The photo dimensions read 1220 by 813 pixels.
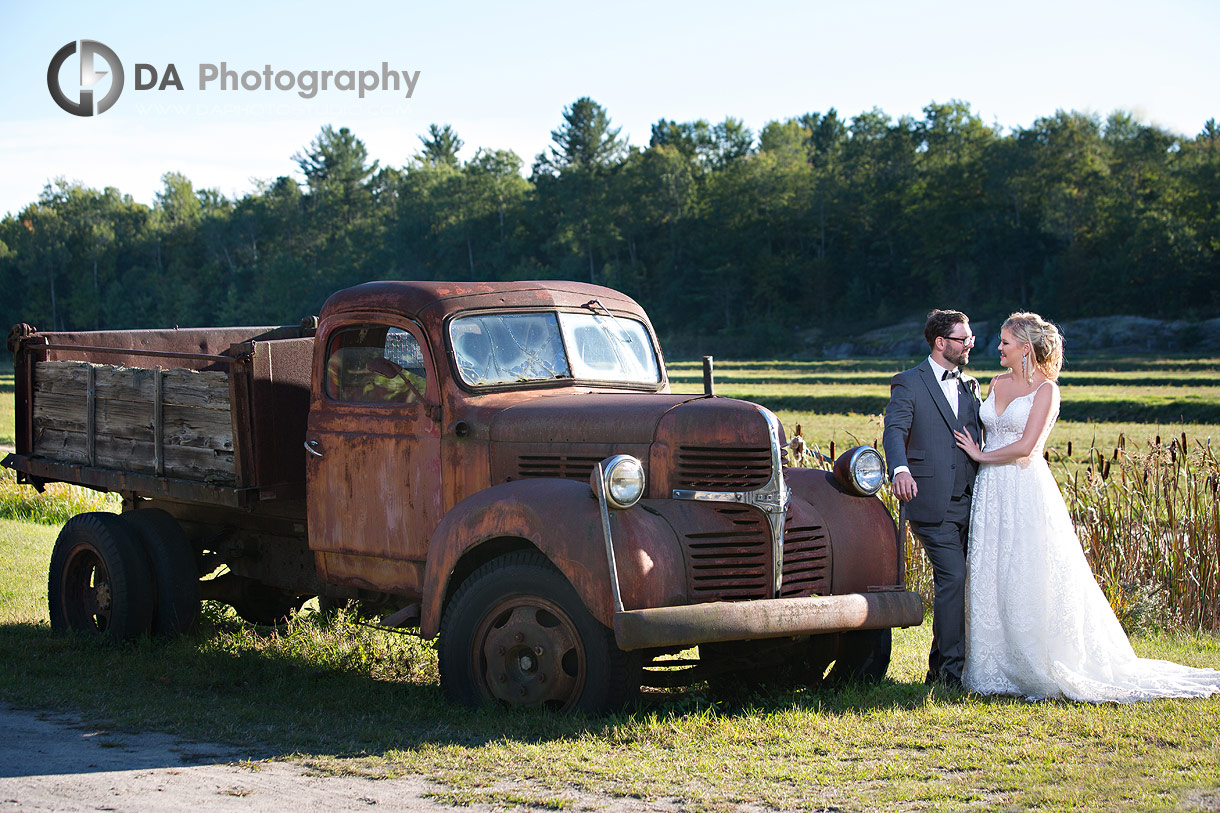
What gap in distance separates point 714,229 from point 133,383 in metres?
79.2

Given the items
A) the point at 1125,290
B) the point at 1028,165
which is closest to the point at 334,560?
the point at 1125,290

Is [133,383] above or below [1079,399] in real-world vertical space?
above

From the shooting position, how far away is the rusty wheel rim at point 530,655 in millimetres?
5582

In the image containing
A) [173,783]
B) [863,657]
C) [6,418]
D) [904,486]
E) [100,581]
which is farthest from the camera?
[6,418]

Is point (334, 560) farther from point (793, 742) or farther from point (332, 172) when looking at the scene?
point (332, 172)

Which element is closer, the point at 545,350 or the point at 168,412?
the point at 545,350

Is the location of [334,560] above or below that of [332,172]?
below

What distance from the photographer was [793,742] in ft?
17.5

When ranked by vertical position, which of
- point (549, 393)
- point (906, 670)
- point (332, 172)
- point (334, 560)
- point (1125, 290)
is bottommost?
point (906, 670)

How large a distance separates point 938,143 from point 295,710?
8410cm

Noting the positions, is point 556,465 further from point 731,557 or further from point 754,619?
point 754,619

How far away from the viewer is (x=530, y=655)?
568 cm

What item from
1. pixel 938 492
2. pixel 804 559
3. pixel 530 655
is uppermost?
pixel 938 492

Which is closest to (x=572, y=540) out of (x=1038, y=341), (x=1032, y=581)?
(x=1032, y=581)
